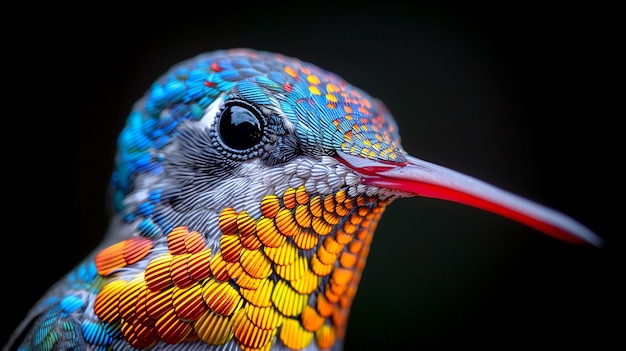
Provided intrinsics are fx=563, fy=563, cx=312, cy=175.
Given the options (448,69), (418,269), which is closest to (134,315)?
(418,269)

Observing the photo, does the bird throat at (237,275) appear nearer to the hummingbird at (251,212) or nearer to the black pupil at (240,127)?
the hummingbird at (251,212)

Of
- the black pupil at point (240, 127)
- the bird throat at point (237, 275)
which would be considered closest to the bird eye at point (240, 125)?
the black pupil at point (240, 127)

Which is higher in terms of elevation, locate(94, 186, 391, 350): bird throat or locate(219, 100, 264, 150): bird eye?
locate(219, 100, 264, 150): bird eye

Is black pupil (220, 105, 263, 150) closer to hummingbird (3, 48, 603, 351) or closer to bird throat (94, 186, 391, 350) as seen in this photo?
hummingbird (3, 48, 603, 351)

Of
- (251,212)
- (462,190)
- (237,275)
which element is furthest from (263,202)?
(462,190)

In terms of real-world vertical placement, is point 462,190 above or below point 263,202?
above

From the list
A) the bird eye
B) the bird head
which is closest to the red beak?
the bird head

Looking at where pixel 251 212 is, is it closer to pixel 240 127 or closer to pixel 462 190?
pixel 240 127
